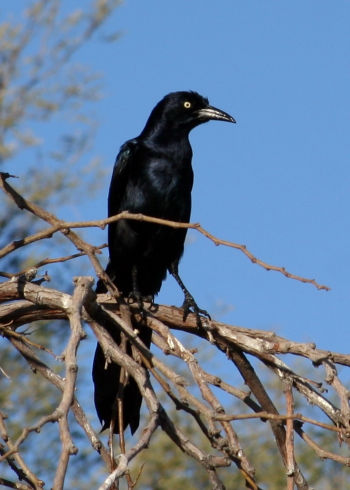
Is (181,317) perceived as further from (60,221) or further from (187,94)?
(187,94)

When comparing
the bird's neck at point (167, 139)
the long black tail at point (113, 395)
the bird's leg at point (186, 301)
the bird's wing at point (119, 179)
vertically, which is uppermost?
the bird's neck at point (167, 139)

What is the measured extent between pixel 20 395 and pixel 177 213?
430 cm

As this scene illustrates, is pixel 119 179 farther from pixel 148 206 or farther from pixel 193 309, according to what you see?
pixel 193 309

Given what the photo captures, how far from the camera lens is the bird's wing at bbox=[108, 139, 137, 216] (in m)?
6.32

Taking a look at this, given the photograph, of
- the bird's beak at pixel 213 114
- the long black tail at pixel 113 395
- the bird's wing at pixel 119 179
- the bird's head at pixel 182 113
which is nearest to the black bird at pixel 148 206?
the bird's wing at pixel 119 179

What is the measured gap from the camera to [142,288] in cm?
636

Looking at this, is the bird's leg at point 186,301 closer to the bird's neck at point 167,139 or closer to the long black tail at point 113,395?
the long black tail at point 113,395

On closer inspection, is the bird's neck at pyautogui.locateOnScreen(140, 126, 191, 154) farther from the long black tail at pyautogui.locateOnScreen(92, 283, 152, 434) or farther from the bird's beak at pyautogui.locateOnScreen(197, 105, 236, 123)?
the long black tail at pyautogui.locateOnScreen(92, 283, 152, 434)

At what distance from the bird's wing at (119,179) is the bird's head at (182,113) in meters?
0.41

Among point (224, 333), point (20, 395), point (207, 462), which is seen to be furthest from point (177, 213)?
point (20, 395)

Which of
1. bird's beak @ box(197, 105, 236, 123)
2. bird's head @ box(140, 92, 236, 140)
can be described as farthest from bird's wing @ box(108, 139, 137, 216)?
bird's beak @ box(197, 105, 236, 123)

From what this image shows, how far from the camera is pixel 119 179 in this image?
6320mm

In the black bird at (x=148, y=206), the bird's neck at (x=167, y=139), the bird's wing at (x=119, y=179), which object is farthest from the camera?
the bird's neck at (x=167, y=139)

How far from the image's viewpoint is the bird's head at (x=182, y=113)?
673cm
